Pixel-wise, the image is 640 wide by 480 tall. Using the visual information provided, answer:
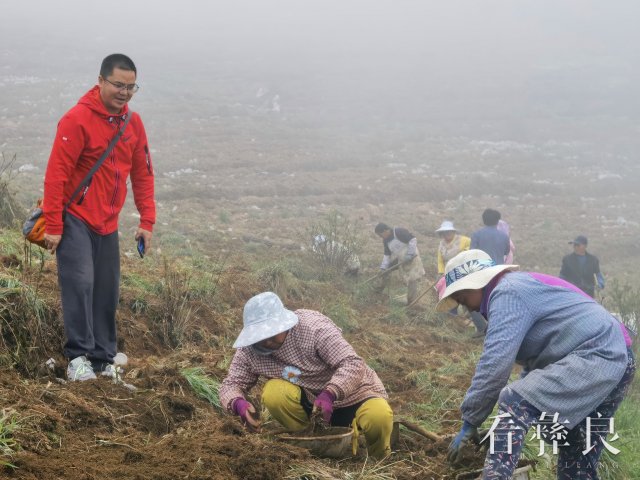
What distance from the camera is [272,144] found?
25938mm

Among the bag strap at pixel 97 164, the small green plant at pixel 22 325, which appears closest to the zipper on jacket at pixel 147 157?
the bag strap at pixel 97 164

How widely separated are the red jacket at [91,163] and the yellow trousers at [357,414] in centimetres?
139

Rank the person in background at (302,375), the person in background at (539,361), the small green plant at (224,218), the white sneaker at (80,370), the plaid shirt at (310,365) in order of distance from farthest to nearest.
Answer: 1. the small green plant at (224,218)
2. the white sneaker at (80,370)
3. the plaid shirt at (310,365)
4. the person in background at (302,375)
5. the person in background at (539,361)

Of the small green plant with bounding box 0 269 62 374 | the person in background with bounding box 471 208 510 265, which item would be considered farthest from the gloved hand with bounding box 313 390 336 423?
the person in background with bounding box 471 208 510 265

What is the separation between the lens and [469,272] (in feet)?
10.8

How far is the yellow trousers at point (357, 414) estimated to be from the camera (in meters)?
3.68

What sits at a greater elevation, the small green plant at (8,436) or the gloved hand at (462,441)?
the small green plant at (8,436)

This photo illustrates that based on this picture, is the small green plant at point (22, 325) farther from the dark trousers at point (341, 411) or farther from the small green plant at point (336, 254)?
the small green plant at point (336, 254)

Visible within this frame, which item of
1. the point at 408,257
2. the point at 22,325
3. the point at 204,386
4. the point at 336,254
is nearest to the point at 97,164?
the point at 22,325

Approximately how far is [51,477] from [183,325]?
3.07 m

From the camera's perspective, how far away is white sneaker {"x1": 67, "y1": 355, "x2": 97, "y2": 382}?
13.1 feet

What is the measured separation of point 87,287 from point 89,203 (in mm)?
473

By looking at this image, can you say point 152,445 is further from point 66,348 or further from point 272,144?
point 272,144

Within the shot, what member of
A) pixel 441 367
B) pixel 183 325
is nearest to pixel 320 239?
pixel 441 367
